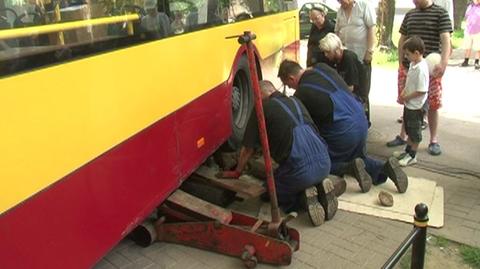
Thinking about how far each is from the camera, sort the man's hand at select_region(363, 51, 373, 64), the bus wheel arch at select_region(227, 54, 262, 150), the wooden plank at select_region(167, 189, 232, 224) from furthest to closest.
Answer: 1. the man's hand at select_region(363, 51, 373, 64)
2. the bus wheel arch at select_region(227, 54, 262, 150)
3. the wooden plank at select_region(167, 189, 232, 224)

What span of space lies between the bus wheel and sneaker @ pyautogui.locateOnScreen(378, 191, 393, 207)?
1.59m

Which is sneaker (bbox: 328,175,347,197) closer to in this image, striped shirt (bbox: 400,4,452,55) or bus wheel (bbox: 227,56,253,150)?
bus wheel (bbox: 227,56,253,150)

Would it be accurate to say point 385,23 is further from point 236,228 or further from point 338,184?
point 236,228

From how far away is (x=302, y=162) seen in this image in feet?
13.0

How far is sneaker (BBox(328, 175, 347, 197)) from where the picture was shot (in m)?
4.34

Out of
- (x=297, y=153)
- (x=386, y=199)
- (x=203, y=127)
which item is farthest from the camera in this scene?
(x=386, y=199)

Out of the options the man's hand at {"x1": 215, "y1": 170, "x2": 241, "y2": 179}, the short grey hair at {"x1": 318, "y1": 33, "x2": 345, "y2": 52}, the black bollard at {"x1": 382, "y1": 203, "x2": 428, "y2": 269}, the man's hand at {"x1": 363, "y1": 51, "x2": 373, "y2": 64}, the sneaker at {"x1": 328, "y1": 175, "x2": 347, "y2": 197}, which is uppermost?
the short grey hair at {"x1": 318, "y1": 33, "x2": 345, "y2": 52}

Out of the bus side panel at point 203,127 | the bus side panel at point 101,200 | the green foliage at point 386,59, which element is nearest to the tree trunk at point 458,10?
the green foliage at point 386,59

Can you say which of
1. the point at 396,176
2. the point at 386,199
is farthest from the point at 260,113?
the point at 396,176

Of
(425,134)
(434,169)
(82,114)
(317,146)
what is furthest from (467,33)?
(82,114)

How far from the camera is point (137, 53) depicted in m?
3.06

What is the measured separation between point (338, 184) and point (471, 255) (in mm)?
1197

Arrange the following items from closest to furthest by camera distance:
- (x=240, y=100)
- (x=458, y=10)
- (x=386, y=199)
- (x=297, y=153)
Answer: (x=297, y=153)
(x=386, y=199)
(x=240, y=100)
(x=458, y=10)

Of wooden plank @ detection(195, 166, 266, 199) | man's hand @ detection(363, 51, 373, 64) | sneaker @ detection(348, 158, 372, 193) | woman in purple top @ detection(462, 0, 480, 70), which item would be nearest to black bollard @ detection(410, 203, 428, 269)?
wooden plank @ detection(195, 166, 266, 199)
